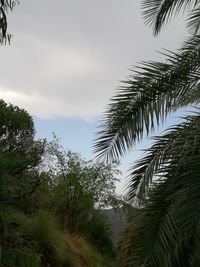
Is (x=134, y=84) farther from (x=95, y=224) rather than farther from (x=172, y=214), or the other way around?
(x=95, y=224)

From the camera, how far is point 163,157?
6352 millimetres

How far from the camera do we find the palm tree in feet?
18.6

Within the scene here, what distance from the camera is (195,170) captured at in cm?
564

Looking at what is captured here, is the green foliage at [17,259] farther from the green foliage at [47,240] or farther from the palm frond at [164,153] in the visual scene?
the green foliage at [47,240]

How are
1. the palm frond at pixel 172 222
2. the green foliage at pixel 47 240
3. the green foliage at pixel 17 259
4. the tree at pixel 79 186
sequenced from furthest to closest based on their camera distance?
the tree at pixel 79 186 < the green foliage at pixel 47 240 < the green foliage at pixel 17 259 < the palm frond at pixel 172 222

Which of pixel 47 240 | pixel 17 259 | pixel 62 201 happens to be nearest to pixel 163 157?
pixel 17 259

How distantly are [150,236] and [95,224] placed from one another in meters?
19.7

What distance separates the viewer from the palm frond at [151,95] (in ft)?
21.7

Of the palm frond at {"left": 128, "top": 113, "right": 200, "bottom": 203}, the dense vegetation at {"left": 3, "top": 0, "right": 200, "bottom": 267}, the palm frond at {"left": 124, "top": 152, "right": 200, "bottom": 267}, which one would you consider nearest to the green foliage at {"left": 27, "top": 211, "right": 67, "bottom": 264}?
the dense vegetation at {"left": 3, "top": 0, "right": 200, "bottom": 267}

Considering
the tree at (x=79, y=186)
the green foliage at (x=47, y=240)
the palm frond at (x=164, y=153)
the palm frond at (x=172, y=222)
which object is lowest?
the palm frond at (x=172, y=222)

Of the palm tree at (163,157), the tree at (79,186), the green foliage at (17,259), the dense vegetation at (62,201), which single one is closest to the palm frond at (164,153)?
the palm tree at (163,157)

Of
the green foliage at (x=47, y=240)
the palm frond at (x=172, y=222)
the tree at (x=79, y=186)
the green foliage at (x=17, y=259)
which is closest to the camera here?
the palm frond at (x=172, y=222)

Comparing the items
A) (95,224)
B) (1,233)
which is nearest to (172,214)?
(1,233)

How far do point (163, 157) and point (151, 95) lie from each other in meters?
0.81
